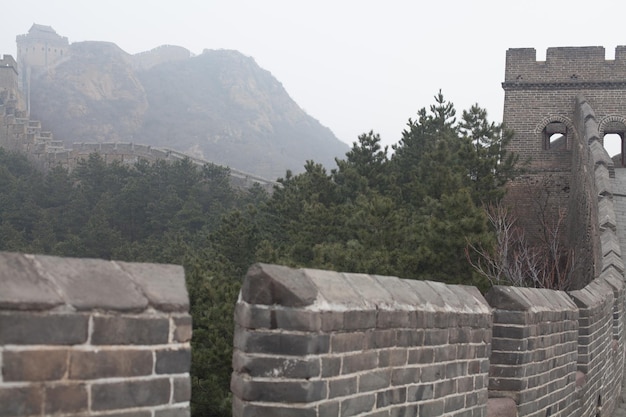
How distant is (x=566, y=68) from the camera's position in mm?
33312

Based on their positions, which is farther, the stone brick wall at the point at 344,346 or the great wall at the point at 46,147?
the great wall at the point at 46,147

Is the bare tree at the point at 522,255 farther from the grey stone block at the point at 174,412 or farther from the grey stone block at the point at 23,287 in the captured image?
the grey stone block at the point at 23,287

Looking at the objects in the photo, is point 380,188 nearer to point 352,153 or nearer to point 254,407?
point 352,153

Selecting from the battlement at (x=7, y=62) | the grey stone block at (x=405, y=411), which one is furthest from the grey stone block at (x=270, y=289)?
the battlement at (x=7, y=62)

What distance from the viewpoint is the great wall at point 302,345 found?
2807 millimetres

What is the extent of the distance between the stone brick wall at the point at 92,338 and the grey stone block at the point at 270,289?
0.56m

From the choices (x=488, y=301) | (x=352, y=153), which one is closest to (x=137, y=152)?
(x=352, y=153)

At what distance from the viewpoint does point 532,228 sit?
3259 centimetres

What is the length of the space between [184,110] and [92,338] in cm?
16214

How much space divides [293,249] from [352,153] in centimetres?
738

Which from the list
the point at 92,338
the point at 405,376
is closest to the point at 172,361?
the point at 92,338

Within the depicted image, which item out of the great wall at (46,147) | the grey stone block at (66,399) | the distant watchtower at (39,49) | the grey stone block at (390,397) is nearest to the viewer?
the grey stone block at (66,399)

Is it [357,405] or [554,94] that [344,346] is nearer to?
[357,405]

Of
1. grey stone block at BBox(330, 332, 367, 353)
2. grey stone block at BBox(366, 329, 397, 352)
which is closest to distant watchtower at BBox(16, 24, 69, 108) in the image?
grey stone block at BBox(366, 329, 397, 352)
